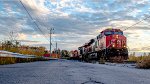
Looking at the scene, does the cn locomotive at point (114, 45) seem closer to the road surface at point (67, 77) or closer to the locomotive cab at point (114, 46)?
the locomotive cab at point (114, 46)

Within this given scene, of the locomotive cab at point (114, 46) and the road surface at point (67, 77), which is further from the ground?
the locomotive cab at point (114, 46)

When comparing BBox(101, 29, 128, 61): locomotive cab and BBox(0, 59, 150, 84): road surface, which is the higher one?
BBox(101, 29, 128, 61): locomotive cab

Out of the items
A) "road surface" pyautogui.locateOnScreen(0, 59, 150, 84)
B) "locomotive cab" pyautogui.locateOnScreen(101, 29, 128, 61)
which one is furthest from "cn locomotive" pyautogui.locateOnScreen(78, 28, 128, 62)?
"road surface" pyautogui.locateOnScreen(0, 59, 150, 84)

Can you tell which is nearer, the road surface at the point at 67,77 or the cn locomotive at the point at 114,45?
the road surface at the point at 67,77

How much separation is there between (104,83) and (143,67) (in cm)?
931

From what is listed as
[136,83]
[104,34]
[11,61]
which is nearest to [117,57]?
[104,34]

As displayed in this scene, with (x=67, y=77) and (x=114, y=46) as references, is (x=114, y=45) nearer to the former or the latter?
(x=114, y=46)

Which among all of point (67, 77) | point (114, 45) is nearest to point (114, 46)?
point (114, 45)

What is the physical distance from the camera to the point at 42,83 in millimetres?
5301

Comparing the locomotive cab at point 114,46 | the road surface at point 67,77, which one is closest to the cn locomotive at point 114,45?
the locomotive cab at point 114,46

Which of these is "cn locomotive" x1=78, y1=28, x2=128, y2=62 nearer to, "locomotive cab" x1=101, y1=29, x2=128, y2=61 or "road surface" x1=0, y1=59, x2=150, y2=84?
"locomotive cab" x1=101, y1=29, x2=128, y2=61

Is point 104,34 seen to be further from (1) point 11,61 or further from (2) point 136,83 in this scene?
(2) point 136,83

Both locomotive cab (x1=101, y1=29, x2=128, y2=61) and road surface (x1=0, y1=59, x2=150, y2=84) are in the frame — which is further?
locomotive cab (x1=101, y1=29, x2=128, y2=61)

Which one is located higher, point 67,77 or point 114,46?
point 114,46
